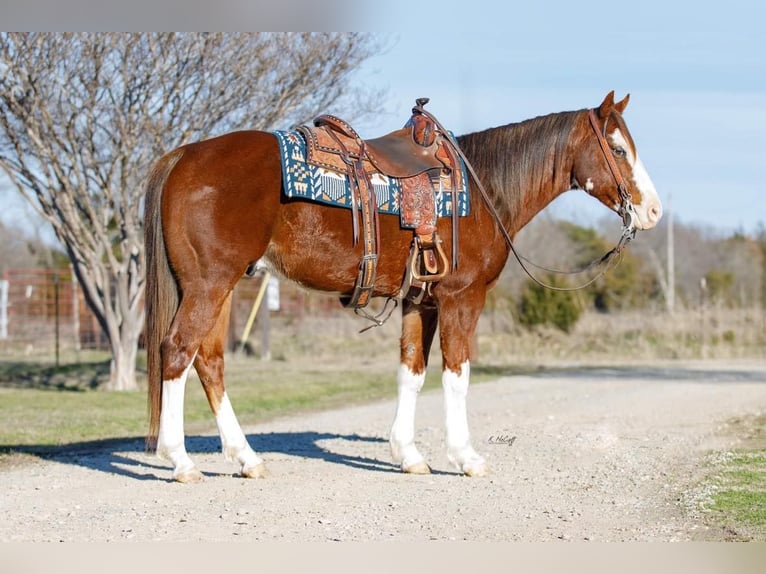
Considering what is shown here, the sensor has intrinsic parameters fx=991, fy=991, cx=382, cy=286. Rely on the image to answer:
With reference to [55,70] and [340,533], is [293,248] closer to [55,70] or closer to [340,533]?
[340,533]

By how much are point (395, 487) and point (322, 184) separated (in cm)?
225

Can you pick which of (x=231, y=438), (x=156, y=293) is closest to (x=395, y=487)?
(x=231, y=438)

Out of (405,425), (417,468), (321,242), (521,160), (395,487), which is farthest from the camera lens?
(521,160)

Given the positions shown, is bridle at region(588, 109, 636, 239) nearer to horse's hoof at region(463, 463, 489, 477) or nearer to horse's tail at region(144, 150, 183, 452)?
horse's hoof at region(463, 463, 489, 477)

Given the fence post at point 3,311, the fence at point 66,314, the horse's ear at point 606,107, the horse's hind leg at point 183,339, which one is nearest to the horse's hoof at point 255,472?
the horse's hind leg at point 183,339

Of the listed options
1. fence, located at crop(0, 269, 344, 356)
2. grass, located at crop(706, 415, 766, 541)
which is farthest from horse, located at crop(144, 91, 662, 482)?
fence, located at crop(0, 269, 344, 356)

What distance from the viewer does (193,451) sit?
30.3 ft

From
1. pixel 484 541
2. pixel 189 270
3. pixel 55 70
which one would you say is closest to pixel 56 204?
pixel 55 70

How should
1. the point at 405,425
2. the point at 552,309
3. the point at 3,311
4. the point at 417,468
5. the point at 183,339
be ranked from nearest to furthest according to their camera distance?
the point at 183,339
the point at 417,468
the point at 405,425
the point at 552,309
the point at 3,311

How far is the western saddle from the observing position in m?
7.32

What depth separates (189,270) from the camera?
7.07 metres

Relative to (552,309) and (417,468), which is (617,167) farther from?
(552,309)

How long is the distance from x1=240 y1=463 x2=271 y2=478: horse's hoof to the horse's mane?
2.74 meters

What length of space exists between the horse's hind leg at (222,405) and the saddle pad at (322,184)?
1.06m
